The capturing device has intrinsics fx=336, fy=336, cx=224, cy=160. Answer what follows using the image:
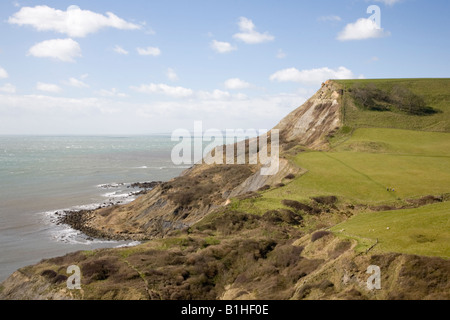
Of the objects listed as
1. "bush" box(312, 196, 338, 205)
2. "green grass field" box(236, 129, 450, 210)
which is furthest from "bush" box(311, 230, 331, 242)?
"bush" box(312, 196, 338, 205)

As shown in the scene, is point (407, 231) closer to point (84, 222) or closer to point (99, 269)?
point (99, 269)

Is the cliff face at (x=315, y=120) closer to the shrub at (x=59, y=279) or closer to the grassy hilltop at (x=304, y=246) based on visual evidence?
the grassy hilltop at (x=304, y=246)

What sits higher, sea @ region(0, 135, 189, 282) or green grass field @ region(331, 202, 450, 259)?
green grass field @ region(331, 202, 450, 259)

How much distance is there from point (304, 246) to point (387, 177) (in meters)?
24.2

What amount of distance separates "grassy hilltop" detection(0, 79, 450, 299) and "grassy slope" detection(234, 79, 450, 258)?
12cm

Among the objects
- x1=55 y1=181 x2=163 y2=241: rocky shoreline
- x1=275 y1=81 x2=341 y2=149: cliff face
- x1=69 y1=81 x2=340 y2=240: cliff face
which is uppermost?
x1=275 y1=81 x2=341 y2=149: cliff face

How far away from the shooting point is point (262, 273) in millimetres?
21531

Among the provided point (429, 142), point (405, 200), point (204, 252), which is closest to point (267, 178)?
point (405, 200)

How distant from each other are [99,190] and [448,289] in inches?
3086

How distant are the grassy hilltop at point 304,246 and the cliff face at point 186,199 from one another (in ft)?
2.45

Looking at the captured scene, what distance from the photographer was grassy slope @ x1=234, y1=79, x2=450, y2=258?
20837 mm

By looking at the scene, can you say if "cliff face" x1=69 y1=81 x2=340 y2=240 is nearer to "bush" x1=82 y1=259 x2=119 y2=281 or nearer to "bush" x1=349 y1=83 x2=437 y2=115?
"bush" x1=349 y1=83 x2=437 y2=115
